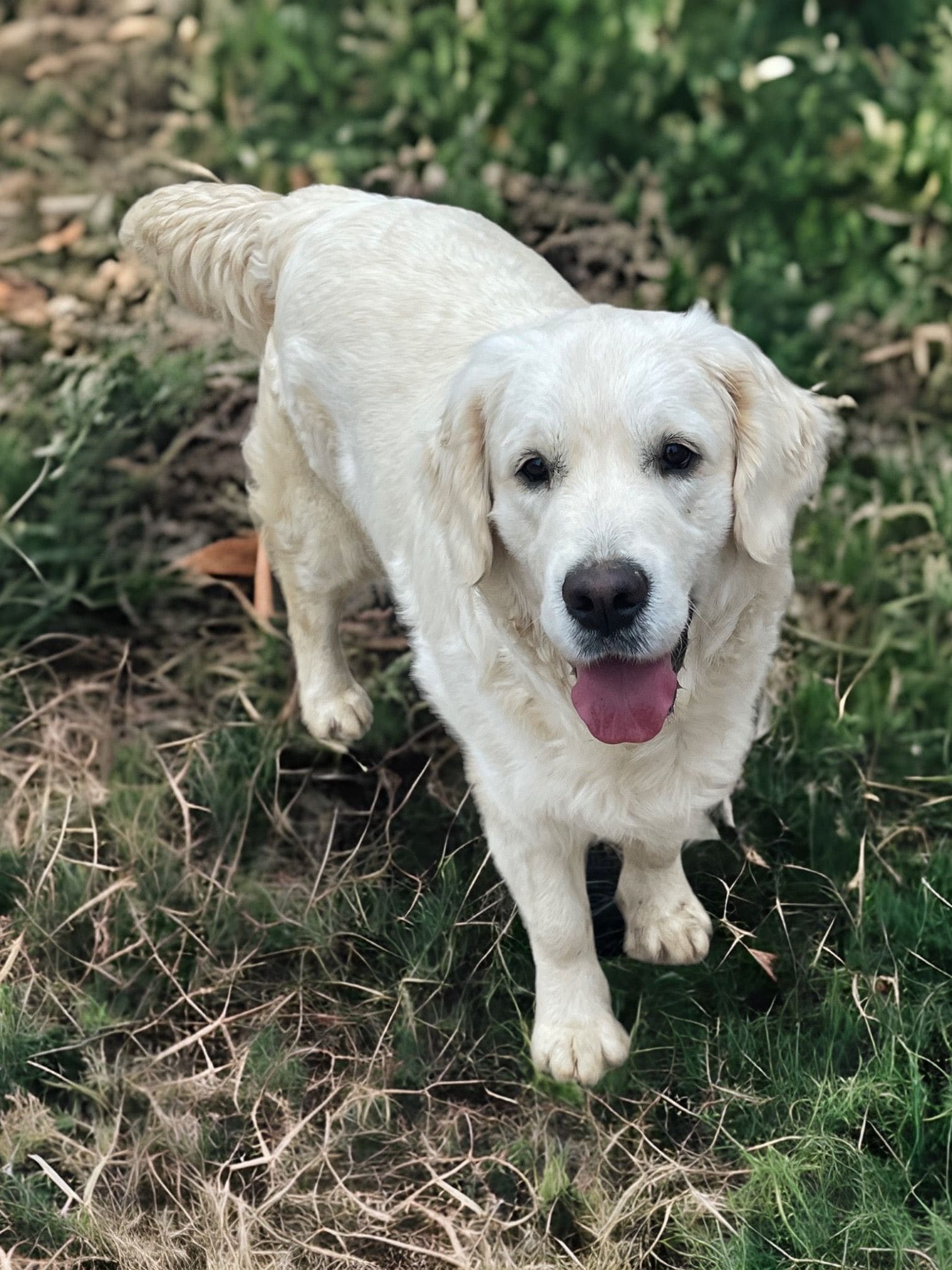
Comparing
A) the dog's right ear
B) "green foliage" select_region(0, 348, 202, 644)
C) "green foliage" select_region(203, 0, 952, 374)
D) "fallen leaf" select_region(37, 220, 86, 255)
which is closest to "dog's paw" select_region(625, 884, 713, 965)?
the dog's right ear

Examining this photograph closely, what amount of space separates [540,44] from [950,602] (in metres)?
2.78

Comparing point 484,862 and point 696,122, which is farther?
point 696,122

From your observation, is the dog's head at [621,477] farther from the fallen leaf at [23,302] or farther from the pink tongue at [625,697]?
the fallen leaf at [23,302]

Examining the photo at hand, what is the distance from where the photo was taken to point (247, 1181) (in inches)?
121

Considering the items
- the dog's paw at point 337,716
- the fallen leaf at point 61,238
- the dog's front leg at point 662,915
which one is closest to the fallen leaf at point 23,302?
the fallen leaf at point 61,238

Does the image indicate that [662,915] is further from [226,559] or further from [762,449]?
[226,559]

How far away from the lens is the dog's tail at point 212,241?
366 cm

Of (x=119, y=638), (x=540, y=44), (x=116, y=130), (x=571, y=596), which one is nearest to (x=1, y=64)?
(x=116, y=130)

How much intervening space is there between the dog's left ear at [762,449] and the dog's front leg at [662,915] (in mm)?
896

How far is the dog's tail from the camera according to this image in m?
3.66

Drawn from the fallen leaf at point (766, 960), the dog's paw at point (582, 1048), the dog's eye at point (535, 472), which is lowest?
the dog's paw at point (582, 1048)

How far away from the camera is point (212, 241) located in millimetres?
3672

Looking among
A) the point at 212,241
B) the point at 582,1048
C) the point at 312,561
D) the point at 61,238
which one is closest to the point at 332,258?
the point at 212,241

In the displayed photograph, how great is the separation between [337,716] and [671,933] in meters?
1.12
